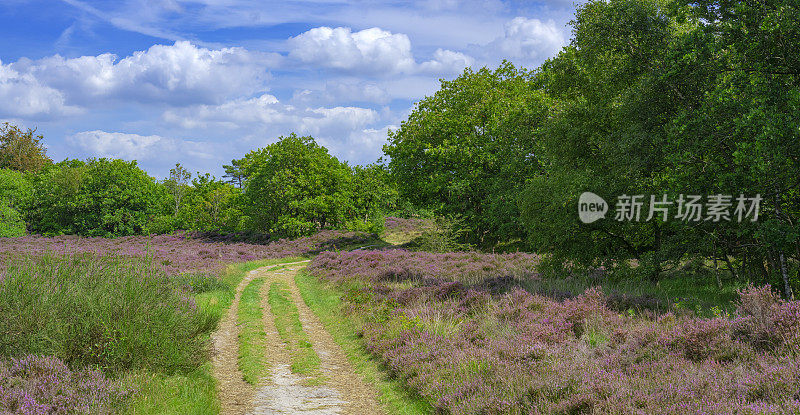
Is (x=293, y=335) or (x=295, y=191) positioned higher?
(x=295, y=191)

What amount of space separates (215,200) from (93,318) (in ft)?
186

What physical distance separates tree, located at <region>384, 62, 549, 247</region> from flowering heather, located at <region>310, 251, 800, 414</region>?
1834 centimetres

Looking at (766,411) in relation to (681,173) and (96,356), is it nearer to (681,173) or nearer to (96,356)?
(96,356)

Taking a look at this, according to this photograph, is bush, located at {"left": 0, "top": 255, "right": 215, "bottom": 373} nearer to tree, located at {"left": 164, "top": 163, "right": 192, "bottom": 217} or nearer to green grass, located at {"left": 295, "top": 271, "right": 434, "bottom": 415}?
green grass, located at {"left": 295, "top": 271, "right": 434, "bottom": 415}

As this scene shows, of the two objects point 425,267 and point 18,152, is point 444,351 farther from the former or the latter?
point 18,152

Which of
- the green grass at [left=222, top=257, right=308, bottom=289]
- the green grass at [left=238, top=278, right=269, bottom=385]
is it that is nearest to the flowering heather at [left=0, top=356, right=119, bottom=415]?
the green grass at [left=238, top=278, right=269, bottom=385]

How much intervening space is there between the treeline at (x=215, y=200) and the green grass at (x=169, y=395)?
3841 centimetres

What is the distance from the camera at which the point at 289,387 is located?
9000 mm

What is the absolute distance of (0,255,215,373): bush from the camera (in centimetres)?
732

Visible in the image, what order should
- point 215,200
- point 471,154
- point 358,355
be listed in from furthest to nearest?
point 215,200
point 471,154
point 358,355

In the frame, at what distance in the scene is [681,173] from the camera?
1345 centimetres

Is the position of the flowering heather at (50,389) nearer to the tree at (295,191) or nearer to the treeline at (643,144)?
the treeline at (643,144)

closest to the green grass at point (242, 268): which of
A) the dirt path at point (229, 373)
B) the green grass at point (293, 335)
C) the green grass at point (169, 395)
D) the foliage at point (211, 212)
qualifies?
the green grass at point (293, 335)

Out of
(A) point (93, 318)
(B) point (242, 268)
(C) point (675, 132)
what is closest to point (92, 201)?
(B) point (242, 268)
